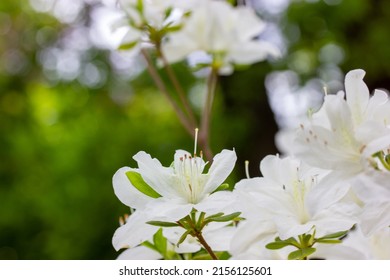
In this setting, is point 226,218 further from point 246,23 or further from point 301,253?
point 246,23

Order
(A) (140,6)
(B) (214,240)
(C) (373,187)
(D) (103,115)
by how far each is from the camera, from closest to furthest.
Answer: (C) (373,187), (B) (214,240), (A) (140,6), (D) (103,115)

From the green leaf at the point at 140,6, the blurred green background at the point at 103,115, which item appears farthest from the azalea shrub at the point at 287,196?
the blurred green background at the point at 103,115

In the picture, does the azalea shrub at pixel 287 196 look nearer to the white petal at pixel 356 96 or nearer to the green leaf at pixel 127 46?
the white petal at pixel 356 96

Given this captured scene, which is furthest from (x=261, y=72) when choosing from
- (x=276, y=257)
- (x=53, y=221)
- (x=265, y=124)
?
(x=276, y=257)

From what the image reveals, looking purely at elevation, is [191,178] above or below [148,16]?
below

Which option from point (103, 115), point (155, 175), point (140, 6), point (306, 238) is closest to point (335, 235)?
point (306, 238)

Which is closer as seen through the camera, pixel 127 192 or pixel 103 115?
pixel 127 192

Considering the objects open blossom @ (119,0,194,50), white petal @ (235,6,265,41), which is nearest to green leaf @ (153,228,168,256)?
open blossom @ (119,0,194,50)
